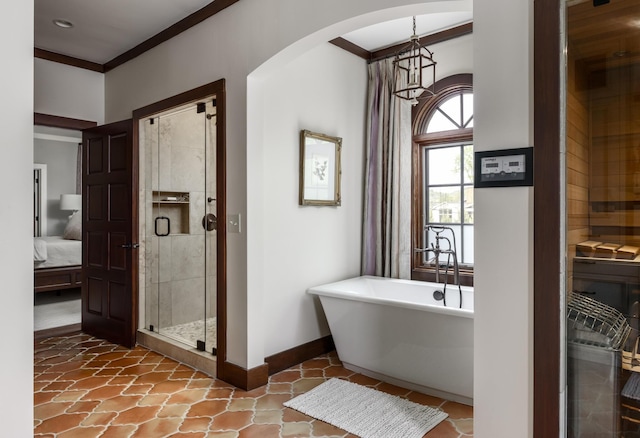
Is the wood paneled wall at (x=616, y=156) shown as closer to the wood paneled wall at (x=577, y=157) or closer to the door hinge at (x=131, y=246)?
the wood paneled wall at (x=577, y=157)

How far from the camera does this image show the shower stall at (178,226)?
3807 mm

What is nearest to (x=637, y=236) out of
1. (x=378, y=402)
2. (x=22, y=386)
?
(x=378, y=402)

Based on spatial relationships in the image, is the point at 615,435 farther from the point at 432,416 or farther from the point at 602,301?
the point at 432,416

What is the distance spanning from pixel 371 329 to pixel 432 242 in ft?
4.04

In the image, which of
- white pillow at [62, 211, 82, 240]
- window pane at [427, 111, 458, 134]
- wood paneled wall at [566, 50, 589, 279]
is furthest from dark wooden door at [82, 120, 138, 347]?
wood paneled wall at [566, 50, 589, 279]

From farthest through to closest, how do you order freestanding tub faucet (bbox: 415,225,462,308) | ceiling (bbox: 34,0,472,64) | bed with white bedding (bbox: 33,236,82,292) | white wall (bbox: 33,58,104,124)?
bed with white bedding (bbox: 33,236,82,292) → white wall (bbox: 33,58,104,124) → freestanding tub faucet (bbox: 415,225,462,308) → ceiling (bbox: 34,0,472,64)

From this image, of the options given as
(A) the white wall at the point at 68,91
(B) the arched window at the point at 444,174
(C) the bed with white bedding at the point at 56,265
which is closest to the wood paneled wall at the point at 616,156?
(B) the arched window at the point at 444,174

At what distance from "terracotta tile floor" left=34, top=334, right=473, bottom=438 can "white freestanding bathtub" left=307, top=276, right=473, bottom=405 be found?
0.33 ft

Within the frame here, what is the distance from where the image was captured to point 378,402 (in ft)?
9.05

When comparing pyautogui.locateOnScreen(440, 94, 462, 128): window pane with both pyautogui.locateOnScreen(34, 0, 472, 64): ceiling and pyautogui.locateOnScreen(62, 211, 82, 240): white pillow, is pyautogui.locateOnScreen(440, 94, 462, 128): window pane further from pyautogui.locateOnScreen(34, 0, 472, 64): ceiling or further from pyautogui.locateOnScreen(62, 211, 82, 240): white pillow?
pyautogui.locateOnScreen(62, 211, 82, 240): white pillow

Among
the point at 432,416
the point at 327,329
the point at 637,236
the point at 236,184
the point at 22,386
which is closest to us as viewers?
the point at 22,386

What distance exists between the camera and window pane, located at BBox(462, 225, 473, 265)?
147 inches

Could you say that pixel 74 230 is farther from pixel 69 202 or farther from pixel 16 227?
pixel 16 227

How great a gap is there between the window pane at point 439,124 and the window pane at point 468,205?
22.5 inches
